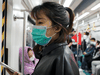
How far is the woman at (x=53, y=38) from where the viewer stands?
2.47 feet

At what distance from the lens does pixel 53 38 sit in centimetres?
99

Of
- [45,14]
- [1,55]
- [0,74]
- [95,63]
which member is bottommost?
[95,63]

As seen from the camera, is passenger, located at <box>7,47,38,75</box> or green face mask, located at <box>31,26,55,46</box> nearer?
green face mask, located at <box>31,26,55,46</box>

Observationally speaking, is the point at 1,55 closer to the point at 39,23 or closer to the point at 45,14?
the point at 39,23

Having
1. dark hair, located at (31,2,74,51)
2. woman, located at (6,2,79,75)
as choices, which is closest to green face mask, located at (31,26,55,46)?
woman, located at (6,2,79,75)

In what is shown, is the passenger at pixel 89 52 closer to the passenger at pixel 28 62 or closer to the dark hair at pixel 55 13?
the passenger at pixel 28 62

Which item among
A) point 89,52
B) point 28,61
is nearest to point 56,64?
point 28,61

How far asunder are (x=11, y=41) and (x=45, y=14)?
610 mm

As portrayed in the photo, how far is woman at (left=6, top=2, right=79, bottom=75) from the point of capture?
2.47 ft

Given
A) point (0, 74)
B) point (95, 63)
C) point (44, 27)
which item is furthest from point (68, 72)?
point (95, 63)

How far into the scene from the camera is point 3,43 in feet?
3.58

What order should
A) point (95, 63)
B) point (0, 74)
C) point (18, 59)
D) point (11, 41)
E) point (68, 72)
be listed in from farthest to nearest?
point (95, 63)
point (18, 59)
point (11, 41)
point (0, 74)
point (68, 72)

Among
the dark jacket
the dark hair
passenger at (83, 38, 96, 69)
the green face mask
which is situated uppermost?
the dark hair

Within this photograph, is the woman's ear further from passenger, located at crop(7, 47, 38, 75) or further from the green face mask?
passenger, located at crop(7, 47, 38, 75)
